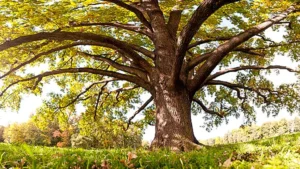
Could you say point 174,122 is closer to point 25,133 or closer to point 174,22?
point 174,22

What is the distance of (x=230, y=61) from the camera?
15.9 m

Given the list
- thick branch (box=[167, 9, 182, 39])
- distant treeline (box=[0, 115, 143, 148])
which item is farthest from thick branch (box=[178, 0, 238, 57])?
thick branch (box=[167, 9, 182, 39])

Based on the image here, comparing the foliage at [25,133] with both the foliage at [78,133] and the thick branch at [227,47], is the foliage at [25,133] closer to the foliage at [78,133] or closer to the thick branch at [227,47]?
the foliage at [78,133]

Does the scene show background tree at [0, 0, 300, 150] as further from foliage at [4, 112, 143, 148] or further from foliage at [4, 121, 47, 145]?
foliage at [4, 121, 47, 145]

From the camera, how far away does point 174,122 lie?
8531 mm

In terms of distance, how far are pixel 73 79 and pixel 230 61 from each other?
7.78m

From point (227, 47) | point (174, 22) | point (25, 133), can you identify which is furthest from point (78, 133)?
point (227, 47)

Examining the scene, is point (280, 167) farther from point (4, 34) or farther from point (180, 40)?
point (4, 34)

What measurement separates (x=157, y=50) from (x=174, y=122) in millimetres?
2340

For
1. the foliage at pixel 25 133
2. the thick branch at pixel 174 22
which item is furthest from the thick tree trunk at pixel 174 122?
the foliage at pixel 25 133

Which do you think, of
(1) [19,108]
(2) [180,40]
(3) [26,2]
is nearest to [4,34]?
(3) [26,2]

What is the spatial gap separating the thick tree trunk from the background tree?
0.03m

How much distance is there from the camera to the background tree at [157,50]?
27.5 ft

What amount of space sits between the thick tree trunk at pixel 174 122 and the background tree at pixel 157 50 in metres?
0.03
